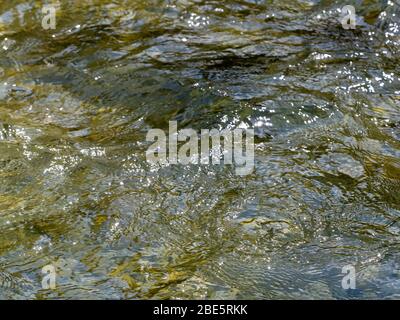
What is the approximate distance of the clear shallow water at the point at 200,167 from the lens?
3859mm

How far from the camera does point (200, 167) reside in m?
4.72

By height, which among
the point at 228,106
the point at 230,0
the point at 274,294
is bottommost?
the point at 274,294

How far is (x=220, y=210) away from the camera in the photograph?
4.29 metres

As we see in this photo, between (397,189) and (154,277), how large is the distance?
1.69 meters

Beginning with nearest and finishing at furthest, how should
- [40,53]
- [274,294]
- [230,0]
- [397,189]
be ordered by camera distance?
[274,294], [397,189], [40,53], [230,0]

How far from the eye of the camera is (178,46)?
6.44 m

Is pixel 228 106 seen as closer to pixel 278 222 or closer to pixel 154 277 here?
pixel 278 222

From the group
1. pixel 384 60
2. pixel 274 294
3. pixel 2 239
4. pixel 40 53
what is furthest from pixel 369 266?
pixel 40 53

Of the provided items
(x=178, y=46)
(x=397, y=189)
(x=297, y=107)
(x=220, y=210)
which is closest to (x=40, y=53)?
(x=178, y=46)

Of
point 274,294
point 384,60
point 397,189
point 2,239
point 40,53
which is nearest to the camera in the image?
point 274,294

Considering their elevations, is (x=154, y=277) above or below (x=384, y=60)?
below

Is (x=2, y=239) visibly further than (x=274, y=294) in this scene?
Yes

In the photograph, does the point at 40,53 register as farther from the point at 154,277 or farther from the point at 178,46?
the point at 154,277

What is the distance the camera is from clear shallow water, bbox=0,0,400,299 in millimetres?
3859
